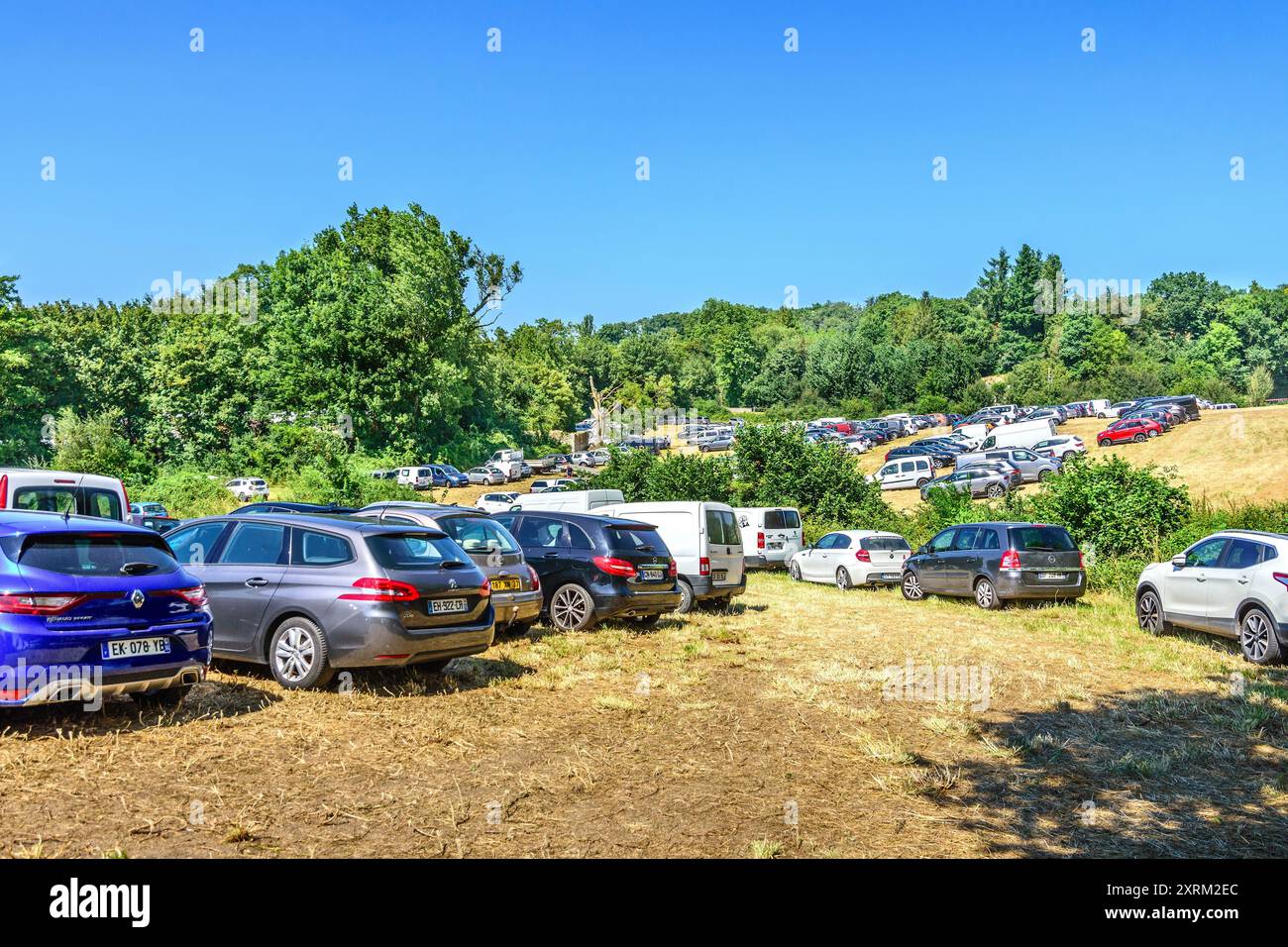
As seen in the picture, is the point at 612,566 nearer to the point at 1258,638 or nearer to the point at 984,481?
the point at 1258,638

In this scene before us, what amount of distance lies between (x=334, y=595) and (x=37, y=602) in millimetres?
2559

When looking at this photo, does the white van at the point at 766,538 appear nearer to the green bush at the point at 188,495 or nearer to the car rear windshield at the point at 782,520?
the car rear windshield at the point at 782,520

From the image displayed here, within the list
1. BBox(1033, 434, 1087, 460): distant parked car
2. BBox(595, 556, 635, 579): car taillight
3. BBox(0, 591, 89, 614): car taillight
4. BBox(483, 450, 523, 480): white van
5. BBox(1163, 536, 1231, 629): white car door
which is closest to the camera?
BBox(0, 591, 89, 614): car taillight

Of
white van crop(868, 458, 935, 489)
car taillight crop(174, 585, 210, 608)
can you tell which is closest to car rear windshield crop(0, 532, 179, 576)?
car taillight crop(174, 585, 210, 608)

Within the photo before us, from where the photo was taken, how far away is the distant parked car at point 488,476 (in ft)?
197

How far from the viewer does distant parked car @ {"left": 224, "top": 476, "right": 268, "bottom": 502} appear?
4672 centimetres

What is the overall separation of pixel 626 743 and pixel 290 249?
6476cm

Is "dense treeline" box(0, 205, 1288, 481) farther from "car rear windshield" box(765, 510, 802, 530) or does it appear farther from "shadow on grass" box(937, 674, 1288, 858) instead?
"shadow on grass" box(937, 674, 1288, 858)

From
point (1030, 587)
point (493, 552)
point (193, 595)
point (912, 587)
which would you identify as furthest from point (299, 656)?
point (912, 587)

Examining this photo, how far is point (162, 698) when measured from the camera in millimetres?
8148

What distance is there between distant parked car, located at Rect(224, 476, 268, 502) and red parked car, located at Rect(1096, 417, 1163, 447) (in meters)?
44.2

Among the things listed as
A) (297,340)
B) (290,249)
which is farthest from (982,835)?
(290,249)

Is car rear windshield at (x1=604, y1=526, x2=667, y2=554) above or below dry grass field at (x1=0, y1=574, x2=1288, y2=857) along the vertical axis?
above
